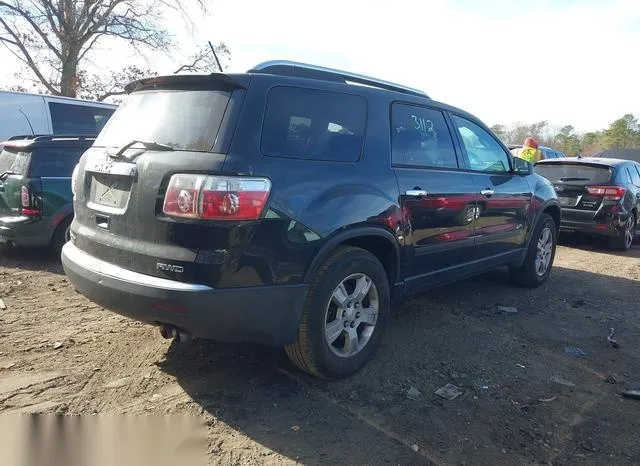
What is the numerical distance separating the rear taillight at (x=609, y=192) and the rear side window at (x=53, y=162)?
25.3 feet

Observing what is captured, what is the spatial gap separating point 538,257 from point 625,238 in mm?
3754

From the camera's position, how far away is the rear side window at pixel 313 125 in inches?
119

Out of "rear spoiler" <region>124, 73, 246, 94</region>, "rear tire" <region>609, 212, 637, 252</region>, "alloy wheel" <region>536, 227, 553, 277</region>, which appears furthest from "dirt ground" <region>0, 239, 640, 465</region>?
"rear tire" <region>609, 212, 637, 252</region>

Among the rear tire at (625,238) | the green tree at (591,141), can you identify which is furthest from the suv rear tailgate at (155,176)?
the green tree at (591,141)

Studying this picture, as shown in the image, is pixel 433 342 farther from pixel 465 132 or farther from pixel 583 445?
pixel 465 132

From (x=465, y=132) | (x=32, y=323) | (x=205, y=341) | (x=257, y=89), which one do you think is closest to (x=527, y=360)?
(x=465, y=132)

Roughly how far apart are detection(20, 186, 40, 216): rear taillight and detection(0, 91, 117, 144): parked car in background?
449cm

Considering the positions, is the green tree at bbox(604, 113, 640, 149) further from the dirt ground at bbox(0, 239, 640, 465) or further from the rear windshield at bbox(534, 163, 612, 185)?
the dirt ground at bbox(0, 239, 640, 465)

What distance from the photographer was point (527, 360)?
3.91 m

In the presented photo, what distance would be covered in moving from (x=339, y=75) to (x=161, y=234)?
5.79ft

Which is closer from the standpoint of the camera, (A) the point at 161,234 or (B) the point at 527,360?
(A) the point at 161,234

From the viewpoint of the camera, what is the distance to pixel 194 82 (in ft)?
10.2

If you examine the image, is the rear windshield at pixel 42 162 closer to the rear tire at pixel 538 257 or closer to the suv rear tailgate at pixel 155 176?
the suv rear tailgate at pixel 155 176

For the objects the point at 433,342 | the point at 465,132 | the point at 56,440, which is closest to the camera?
the point at 56,440
